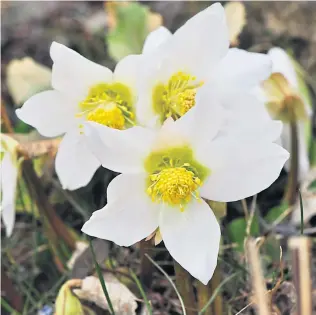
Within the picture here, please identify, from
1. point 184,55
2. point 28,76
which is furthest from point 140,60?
point 28,76

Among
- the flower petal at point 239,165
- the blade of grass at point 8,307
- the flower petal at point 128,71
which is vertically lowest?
the blade of grass at point 8,307

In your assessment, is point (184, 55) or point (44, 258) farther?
point (44, 258)

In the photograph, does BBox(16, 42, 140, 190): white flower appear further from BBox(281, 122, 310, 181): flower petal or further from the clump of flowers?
BBox(281, 122, 310, 181): flower petal

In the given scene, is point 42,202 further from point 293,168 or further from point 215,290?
point 293,168

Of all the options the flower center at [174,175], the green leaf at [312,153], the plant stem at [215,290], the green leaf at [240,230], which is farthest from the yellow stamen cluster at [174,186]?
the green leaf at [312,153]

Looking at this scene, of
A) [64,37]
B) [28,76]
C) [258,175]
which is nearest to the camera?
[258,175]

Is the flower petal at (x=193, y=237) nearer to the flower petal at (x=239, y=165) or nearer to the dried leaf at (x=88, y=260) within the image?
the flower petal at (x=239, y=165)

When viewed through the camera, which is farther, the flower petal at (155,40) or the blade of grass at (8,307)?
the blade of grass at (8,307)

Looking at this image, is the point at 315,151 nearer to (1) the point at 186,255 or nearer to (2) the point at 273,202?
(2) the point at 273,202
